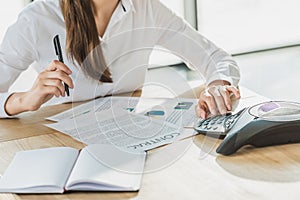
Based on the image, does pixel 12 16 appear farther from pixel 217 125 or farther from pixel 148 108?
pixel 217 125

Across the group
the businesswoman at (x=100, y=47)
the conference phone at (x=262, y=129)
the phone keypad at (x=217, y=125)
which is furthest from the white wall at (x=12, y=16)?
the conference phone at (x=262, y=129)

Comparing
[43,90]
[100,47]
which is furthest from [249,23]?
[43,90]

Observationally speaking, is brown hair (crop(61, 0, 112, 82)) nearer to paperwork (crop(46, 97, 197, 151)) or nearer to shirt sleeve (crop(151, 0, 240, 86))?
paperwork (crop(46, 97, 197, 151))

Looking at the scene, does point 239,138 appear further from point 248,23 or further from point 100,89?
point 248,23

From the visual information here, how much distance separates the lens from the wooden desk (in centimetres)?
105

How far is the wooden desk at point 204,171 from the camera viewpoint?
Result: 3.45 feet

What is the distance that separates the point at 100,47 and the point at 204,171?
2.40 feet

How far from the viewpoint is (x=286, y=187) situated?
1.05m

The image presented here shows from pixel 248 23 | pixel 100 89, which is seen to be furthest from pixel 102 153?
pixel 248 23

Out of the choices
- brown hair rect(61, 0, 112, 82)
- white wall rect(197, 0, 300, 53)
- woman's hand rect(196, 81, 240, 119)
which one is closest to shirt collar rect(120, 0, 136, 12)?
brown hair rect(61, 0, 112, 82)

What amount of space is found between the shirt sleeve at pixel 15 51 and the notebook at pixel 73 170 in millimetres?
491

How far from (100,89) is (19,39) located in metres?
0.28

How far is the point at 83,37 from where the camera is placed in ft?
5.64

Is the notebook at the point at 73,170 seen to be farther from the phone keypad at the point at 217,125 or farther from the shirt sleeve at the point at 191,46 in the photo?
the shirt sleeve at the point at 191,46
